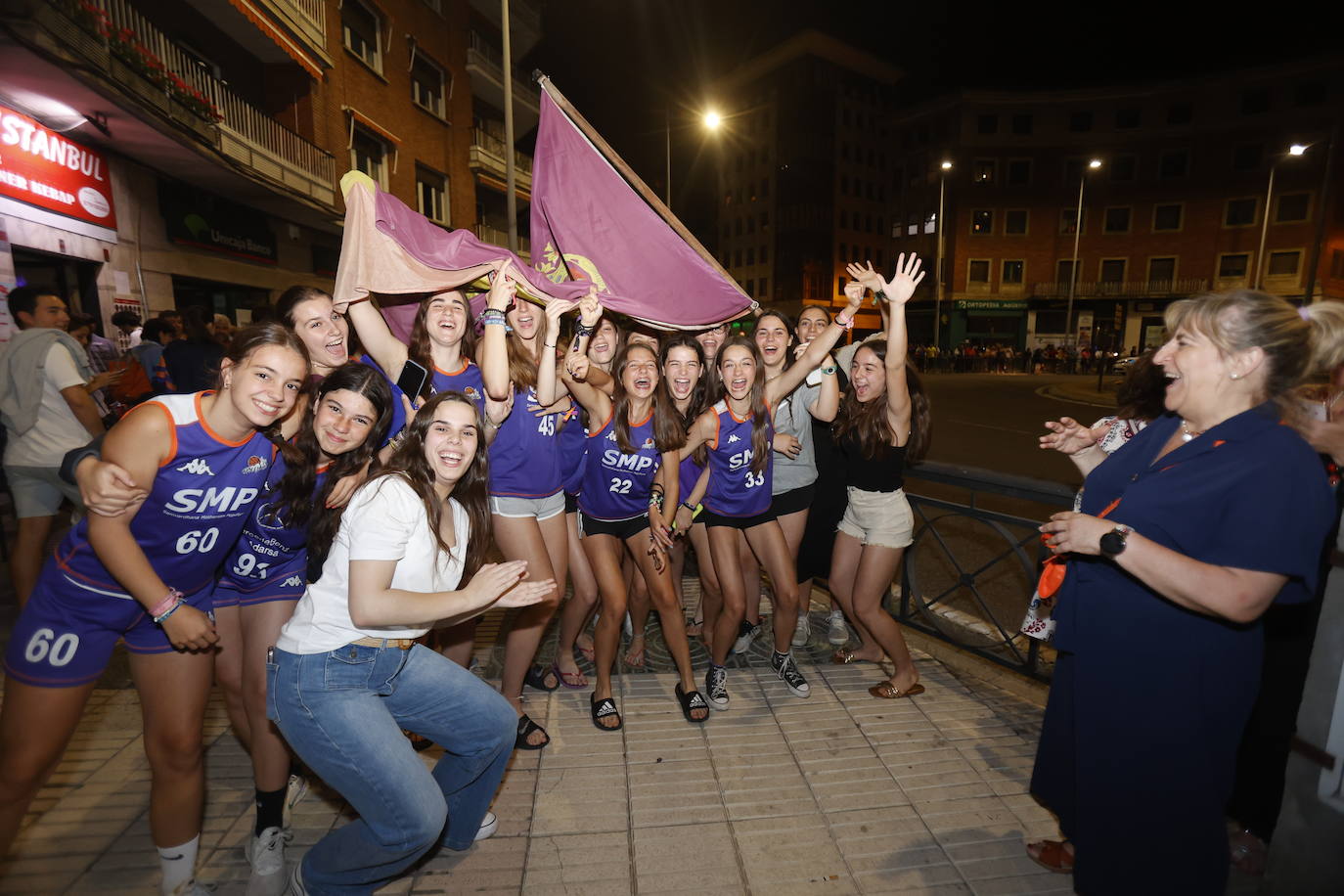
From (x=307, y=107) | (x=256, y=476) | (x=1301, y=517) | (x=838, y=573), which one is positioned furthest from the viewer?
(x=307, y=107)

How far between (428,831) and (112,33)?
36.9ft

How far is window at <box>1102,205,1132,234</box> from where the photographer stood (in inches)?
1722

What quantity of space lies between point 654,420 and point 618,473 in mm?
411

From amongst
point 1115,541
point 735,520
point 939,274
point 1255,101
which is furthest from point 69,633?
point 1255,101

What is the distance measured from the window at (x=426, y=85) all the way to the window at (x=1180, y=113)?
47.7 m

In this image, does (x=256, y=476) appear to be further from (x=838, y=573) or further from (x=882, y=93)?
(x=882, y=93)

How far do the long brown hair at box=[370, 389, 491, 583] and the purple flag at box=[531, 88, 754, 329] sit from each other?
2138mm

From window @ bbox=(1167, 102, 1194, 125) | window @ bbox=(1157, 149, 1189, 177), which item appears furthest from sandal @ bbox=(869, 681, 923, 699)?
window @ bbox=(1167, 102, 1194, 125)

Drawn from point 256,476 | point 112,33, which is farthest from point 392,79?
point 256,476

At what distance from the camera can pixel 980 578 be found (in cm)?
614

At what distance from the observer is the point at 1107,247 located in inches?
1738

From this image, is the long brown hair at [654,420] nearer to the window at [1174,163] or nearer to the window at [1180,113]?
the window at [1174,163]

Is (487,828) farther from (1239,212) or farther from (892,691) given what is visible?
(1239,212)

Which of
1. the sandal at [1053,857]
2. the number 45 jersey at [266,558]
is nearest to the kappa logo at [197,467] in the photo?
the number 45 jersey at [266,558]
